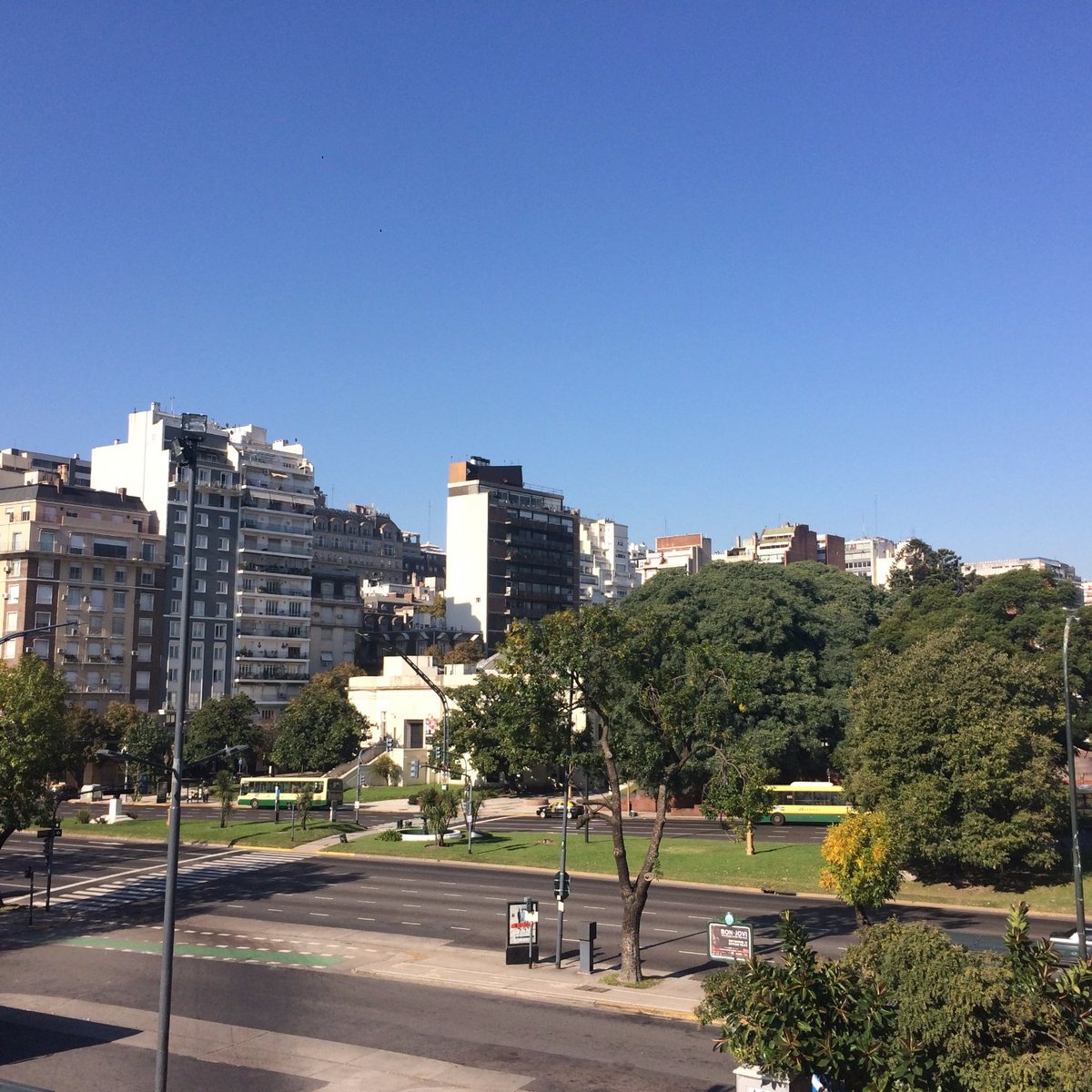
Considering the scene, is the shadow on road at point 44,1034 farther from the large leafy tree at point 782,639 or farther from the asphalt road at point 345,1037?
the large leafy tree at point 782,639

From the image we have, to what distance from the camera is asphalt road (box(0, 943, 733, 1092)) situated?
68.1ft

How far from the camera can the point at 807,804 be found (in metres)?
66.4

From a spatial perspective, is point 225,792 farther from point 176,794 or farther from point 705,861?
point 176,794

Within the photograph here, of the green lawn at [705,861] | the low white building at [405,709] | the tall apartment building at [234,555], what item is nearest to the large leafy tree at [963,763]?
the green lawn at [705,861]

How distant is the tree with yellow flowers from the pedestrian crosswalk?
26.2 m

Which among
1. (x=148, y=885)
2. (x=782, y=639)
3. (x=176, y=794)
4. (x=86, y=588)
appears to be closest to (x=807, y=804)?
(x=782, y=639)

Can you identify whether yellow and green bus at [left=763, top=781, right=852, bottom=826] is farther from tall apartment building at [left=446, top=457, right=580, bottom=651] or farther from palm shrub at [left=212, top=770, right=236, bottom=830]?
tall apartment building at [left=446, top=457, right=580, bottom=651]

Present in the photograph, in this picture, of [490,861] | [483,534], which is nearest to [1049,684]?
[490,861]

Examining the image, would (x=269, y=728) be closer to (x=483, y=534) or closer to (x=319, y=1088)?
(x=483, y=534)

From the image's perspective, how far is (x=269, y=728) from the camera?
108625 mm

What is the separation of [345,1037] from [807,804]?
156ft

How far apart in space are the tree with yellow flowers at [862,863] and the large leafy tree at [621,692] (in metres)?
4.59

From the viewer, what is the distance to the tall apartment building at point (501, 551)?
14938cm

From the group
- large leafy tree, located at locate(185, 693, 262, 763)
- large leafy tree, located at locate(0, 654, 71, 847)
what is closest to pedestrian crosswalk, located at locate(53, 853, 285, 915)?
large leafy tree, located at locate(0, 654, 71, 847)
